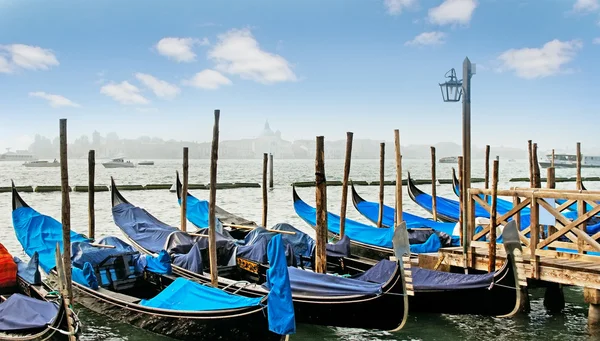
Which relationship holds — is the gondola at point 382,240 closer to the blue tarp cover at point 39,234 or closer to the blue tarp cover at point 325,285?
the blue tarp cover at point 325,285

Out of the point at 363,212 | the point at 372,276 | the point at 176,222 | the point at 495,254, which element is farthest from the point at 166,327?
the point at 176,222

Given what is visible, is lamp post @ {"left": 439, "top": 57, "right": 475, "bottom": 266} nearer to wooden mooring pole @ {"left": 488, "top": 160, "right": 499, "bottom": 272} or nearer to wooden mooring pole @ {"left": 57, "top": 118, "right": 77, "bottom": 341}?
wooden mooring pole @ {"left": 488, "top": 160, "right": 499, "bottom": 272}

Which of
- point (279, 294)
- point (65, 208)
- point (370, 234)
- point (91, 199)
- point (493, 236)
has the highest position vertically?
point (65, 208)

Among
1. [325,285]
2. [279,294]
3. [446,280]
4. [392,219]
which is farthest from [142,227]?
[279,294]

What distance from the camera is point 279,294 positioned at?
14.4ft

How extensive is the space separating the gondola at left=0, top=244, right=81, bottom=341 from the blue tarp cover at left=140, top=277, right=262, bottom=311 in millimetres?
1005

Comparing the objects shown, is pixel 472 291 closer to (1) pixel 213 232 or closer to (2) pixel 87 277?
(1) pixel 213 232

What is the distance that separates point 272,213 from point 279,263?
1506 centimetres

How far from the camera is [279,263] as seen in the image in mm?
4379

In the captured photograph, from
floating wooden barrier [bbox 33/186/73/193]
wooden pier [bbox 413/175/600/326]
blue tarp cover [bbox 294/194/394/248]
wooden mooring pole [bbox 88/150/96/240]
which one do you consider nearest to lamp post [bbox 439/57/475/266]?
wooden pier [bbox 413/175/600/326]

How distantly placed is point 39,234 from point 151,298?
315 centimetres

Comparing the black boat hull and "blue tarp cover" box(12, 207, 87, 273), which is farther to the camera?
"blue tarp cover" box(12, 207, 87, 273)

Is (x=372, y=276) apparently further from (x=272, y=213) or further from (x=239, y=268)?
(x=272, y=213)

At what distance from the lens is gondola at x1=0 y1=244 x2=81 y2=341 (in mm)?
4457
